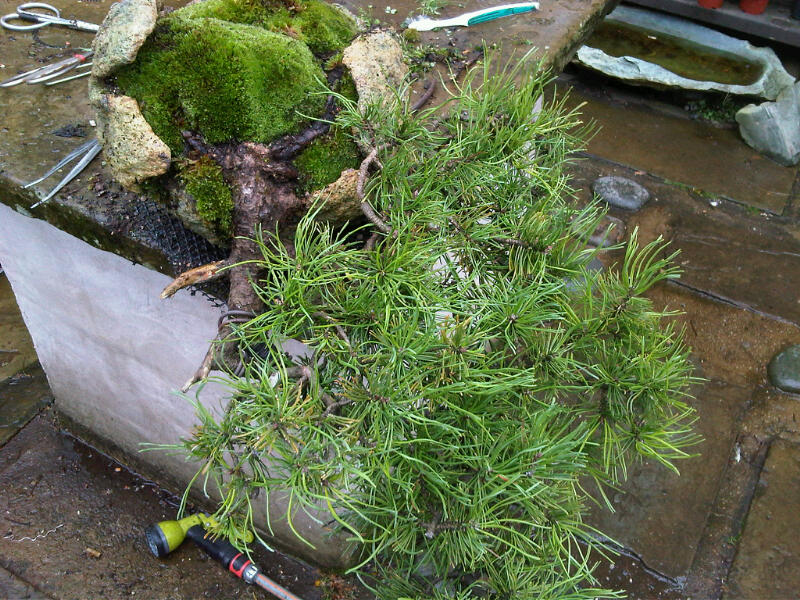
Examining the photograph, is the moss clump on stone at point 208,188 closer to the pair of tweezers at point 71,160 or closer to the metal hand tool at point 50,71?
the pair of tweezers at point 71,160

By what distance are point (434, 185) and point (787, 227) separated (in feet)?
12.5

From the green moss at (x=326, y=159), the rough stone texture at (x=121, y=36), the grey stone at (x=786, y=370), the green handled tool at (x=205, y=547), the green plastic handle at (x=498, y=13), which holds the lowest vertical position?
the grey stone at (x=786, y=370)

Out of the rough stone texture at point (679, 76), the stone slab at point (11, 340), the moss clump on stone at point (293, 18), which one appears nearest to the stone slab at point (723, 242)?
the rough stone texture at point (679, 76)

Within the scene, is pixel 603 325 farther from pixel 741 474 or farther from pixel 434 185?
pixel 741 474

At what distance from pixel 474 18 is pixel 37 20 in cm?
146

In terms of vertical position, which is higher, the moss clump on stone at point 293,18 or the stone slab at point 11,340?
the moss clump on stone at point 293,18

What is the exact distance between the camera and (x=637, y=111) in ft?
17.0

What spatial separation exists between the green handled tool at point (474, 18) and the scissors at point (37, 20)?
1.07 m

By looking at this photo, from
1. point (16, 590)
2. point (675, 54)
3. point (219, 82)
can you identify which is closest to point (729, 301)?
point (675, 54)

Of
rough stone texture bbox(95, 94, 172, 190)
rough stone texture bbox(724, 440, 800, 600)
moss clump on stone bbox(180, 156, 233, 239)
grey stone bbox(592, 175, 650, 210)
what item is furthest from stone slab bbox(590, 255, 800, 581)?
rough stone texture bbox(95, 94, 172, 190)

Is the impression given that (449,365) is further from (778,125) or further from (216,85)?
(778,125)

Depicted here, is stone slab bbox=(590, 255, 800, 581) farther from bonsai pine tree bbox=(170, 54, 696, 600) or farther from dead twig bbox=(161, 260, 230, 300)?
dead twig bbox=(161, 260, 230, 300)

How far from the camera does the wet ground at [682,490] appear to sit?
2604mm

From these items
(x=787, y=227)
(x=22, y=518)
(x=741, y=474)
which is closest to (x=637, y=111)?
(x=787, y=227)
